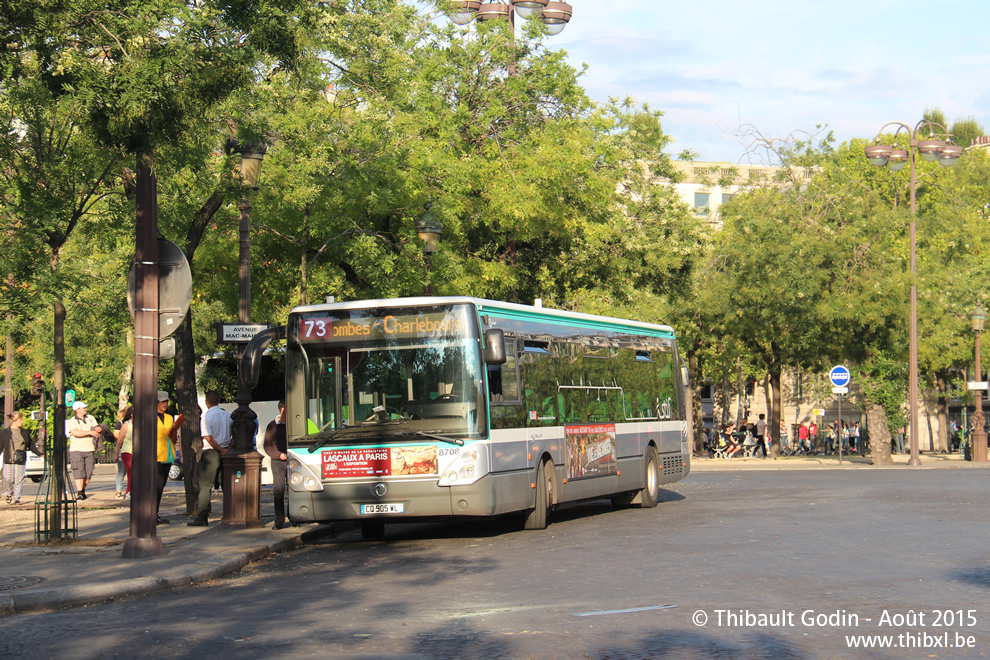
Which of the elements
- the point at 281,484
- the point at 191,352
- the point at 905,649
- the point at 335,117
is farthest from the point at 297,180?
the point at 905,649

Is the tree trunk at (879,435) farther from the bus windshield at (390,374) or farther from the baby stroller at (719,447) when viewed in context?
the bus windshield at (390,374)

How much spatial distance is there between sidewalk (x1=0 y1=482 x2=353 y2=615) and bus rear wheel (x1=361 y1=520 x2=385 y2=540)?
582mm

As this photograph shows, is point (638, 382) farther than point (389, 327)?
Yes

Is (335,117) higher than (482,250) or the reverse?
higher

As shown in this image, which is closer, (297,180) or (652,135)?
(297,180)

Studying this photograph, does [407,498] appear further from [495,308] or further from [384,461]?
[495,308]

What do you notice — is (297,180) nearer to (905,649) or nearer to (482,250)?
(482,250)

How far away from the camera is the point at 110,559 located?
42.4 ft

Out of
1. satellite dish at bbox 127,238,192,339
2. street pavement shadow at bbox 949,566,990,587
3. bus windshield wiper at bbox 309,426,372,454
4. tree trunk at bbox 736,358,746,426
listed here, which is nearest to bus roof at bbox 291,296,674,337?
bus windshield wiper at bbox 309,426,372,454

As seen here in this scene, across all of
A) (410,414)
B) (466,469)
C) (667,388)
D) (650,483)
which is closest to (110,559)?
(410,414)

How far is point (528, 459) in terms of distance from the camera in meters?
16.6

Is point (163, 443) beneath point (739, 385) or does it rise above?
beneath

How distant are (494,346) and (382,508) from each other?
240 cm

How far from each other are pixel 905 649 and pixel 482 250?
814 inches
